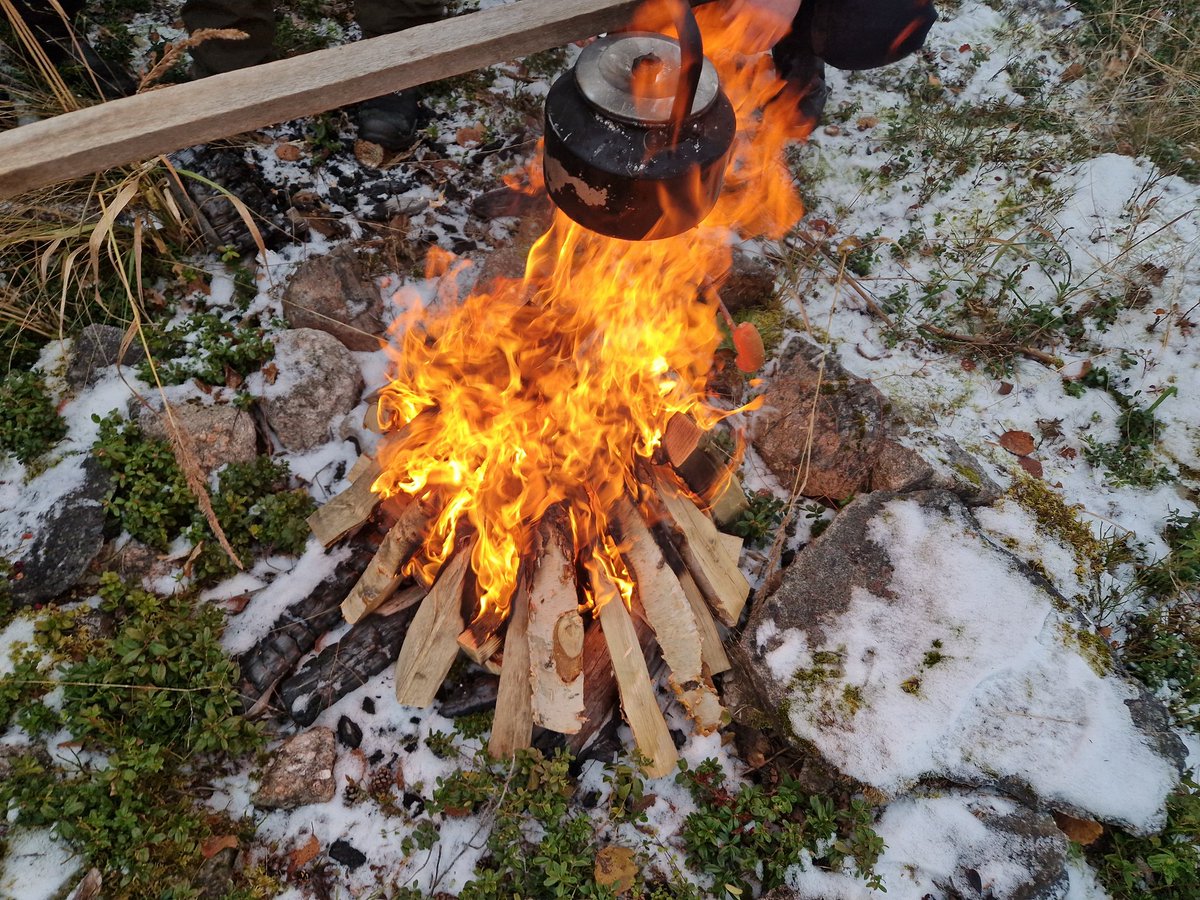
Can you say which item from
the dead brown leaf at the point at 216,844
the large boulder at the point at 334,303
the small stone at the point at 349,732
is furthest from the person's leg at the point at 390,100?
the dead brown leaf at the point at 216,844

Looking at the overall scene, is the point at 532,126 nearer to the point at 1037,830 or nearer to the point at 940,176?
the point at 940,176

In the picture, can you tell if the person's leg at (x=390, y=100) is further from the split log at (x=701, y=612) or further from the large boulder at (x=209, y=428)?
the split log at (x=701, y=612)

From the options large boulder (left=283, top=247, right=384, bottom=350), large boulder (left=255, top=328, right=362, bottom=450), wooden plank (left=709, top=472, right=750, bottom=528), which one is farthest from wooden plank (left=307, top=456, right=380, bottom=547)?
wooden plank (left=709, top=472, right=750, bottom=528)

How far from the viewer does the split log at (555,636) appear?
2.44 m

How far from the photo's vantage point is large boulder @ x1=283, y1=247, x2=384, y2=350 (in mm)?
3361

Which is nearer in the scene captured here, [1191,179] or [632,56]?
[632,56]

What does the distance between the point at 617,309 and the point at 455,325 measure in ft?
2.41

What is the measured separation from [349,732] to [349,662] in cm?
27

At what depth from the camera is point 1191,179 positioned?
416 centimetres

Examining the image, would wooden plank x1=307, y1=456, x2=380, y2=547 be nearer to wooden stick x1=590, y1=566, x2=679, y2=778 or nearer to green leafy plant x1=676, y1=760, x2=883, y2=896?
wooden stick x1=590, y1=566, x2=679, y2=778

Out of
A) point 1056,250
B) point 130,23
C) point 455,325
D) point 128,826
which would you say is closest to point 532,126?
point 455,325

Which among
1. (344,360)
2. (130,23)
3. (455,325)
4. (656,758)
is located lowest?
(656,758)

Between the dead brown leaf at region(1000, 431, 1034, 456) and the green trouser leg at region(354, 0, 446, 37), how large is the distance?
4.02 meters

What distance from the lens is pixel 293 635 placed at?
8.96 ft
